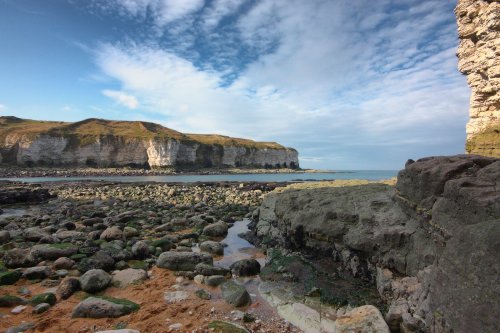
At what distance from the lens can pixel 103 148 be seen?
346 feet

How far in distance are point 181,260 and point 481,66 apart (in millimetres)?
23881

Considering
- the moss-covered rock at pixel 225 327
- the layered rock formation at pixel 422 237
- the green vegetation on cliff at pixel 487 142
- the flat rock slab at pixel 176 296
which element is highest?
the green vegetation on cliff at pixel 487 142

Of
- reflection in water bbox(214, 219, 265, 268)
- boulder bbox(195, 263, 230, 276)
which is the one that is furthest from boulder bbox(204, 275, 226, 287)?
reflection in water bbox(214, 219, 265, 268)

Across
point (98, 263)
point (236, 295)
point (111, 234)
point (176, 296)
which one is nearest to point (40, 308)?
point (98, 263)

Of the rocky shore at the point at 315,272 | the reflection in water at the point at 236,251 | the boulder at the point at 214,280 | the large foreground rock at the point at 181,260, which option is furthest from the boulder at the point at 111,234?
the boulder at the point at 214,280

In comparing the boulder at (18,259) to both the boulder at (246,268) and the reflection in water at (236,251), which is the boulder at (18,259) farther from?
the boulder at (246,268)

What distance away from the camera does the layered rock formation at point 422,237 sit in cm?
387

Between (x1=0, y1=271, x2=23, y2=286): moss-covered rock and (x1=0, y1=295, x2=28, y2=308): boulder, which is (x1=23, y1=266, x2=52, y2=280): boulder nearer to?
(x1=0, y1=271, x2=23, y2=286): moss-covered rock

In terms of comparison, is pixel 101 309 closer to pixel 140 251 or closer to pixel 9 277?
pixel 9 277

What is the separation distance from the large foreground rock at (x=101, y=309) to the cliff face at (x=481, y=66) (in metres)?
23.6

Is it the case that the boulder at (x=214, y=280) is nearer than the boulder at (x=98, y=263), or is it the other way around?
the boulder at (x=214, y=280)

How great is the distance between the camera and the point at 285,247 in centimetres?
1071

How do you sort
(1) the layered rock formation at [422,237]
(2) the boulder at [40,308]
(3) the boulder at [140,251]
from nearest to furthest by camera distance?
1. (1) the layered rock formation at [422,237]
2. (2) the boulder at [40,308]
3. (3) the boulder at [140,251]

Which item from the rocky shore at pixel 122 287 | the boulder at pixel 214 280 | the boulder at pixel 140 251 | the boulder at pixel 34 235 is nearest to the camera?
the rocky shore at pixel 122 287
